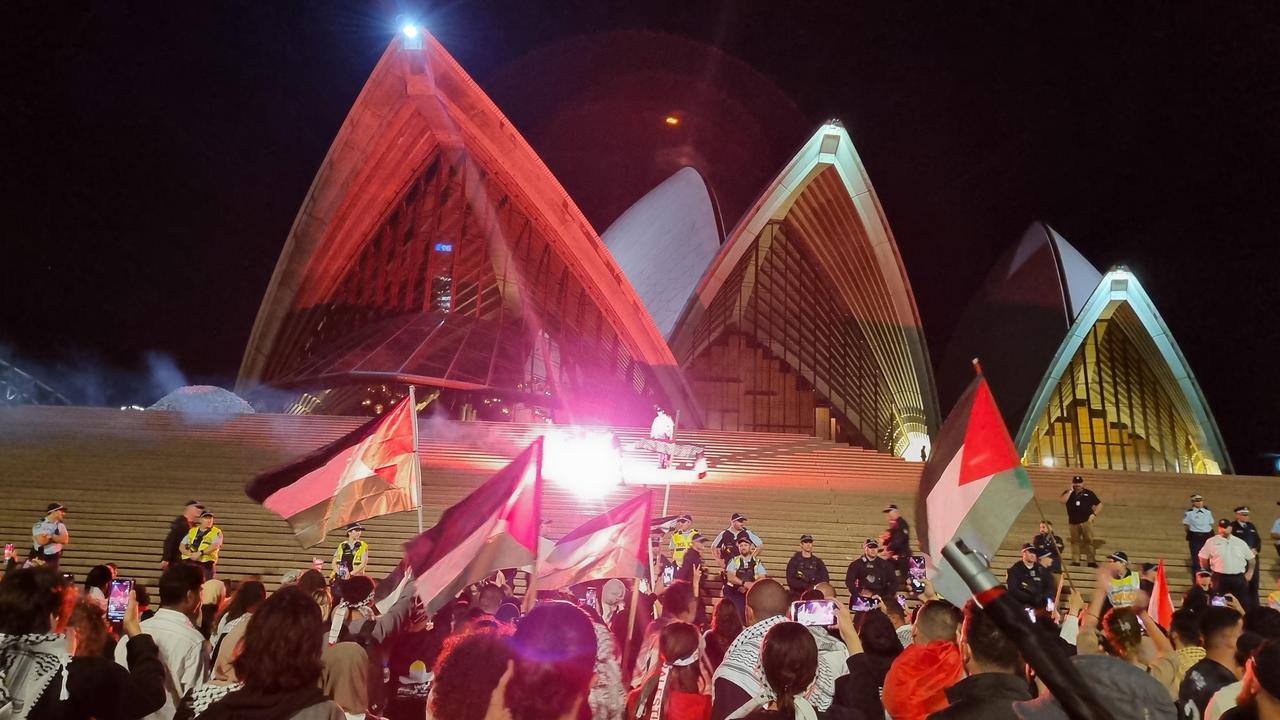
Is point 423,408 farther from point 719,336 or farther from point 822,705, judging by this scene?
point 822,705

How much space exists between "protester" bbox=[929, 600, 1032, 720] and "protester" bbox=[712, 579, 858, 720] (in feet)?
2.00

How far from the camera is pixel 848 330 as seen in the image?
30.9 metres

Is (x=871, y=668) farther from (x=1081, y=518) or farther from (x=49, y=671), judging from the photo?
(x=1081, y=518)

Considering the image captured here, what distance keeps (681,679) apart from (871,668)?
667 mm

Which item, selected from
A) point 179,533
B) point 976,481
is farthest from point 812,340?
point 976,481

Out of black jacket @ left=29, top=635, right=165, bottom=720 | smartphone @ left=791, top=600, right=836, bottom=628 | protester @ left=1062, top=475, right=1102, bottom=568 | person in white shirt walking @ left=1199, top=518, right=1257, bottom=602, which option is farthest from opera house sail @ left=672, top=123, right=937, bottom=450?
black jacket @ left=29, top=635, right=165, bottom=720

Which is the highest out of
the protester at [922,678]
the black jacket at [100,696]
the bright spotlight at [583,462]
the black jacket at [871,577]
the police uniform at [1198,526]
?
the bright spotlight at [583,462]

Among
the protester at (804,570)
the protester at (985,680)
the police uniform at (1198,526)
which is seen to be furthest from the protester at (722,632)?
the police uniform at (1198,526)

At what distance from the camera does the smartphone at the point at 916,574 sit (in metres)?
8.73

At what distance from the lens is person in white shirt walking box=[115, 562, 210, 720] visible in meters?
3.02

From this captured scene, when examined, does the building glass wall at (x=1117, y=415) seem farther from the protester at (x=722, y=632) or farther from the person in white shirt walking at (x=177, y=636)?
the person in white shirt walking at (x=177, y=636)

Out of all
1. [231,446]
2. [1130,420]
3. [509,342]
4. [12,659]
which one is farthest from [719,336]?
[12,659]

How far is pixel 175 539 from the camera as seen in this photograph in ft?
→ 28.7

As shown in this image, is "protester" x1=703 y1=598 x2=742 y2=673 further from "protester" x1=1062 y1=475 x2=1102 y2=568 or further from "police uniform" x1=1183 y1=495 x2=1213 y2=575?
"police uniform" x1=1183 y1=495 x2=1213 y2=575
